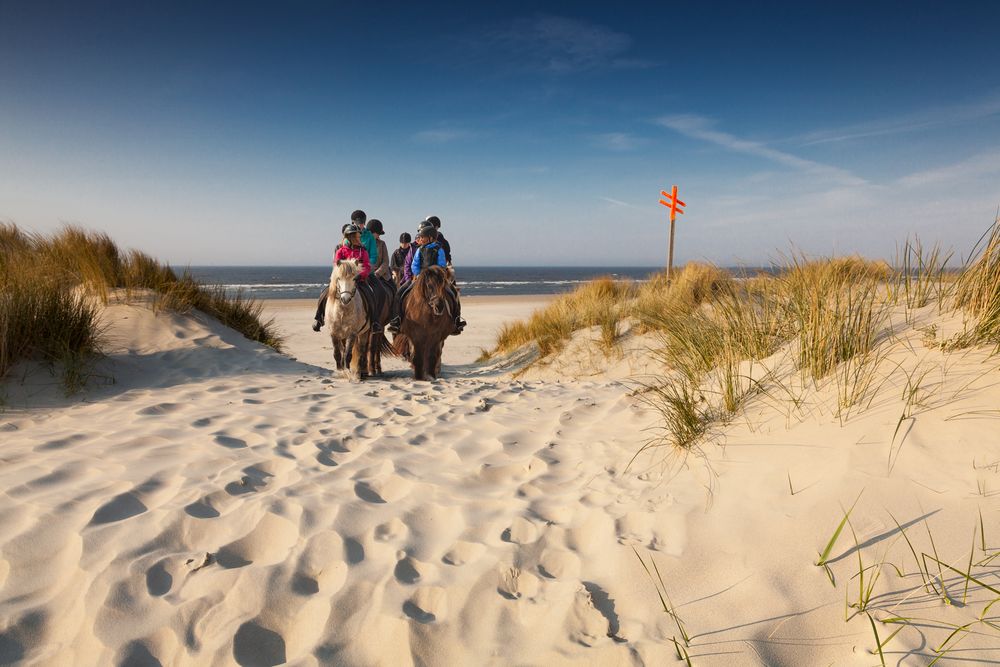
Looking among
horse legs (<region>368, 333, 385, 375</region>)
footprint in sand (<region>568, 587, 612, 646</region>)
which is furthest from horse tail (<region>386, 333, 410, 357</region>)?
footprint in sand (<region>568, 587, 612, 646</region>)

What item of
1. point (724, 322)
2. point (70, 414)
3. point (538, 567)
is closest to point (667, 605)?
point (538, 567)

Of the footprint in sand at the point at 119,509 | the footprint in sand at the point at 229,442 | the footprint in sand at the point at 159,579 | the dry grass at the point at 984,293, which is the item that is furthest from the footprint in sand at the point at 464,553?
the dry grass at the point at 984,293

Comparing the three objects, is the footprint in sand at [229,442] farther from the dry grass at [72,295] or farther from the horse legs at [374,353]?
the horse legs at [374,353]

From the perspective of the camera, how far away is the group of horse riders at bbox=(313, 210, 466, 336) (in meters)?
6.62

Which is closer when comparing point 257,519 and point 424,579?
point 424,579

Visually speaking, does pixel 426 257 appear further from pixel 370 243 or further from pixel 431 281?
pixel 370 243

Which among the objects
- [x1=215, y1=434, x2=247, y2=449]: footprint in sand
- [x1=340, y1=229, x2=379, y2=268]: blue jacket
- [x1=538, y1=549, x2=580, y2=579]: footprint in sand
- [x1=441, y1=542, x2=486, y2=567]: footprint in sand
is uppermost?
[x1=340, y1=229, x2=379, y2=268]: blue jacket

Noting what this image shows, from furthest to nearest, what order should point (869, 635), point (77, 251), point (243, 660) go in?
point (77, 251) < point (243, 660) < point (869, 635)

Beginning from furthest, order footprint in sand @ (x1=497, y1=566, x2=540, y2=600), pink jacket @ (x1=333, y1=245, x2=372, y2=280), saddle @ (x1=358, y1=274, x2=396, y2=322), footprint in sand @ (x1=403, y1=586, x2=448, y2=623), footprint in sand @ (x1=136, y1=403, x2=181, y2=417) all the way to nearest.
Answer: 1. saddle @ (x1=358, y1=274, x2=396, y2=322)
2. pink jacket @ (x1=333, y1=245, x2=372, y2=280)
3. footprint in sand @ (x1=136, y1=403, x2=181, y2=417)
4. footprint in sand @ (x1=497, y1=566, x2=540, y2=600)
5. footprint in sand @ (x1=403, y1=586, x2=448, y2=623)

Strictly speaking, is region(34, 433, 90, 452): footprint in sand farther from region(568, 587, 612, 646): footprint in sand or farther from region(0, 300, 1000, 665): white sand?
region(568, 587, 612, 646): footprint in sand

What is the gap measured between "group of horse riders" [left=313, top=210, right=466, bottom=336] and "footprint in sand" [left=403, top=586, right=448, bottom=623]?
5090mm

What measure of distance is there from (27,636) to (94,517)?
0.75m

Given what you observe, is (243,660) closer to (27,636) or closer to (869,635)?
(27,636)

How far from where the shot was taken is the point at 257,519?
2.34 meters
